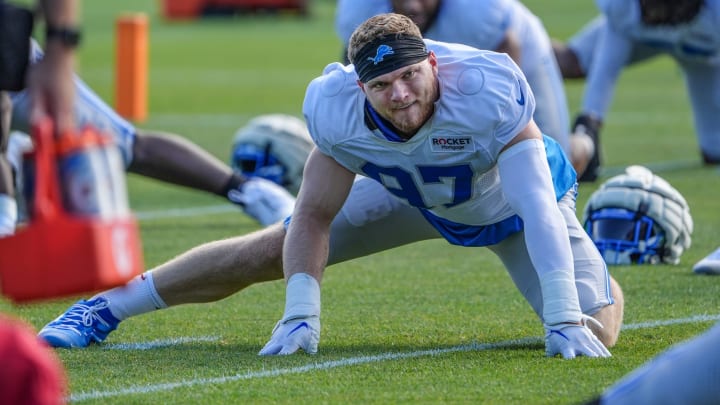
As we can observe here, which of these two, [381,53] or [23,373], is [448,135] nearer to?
[381,53]

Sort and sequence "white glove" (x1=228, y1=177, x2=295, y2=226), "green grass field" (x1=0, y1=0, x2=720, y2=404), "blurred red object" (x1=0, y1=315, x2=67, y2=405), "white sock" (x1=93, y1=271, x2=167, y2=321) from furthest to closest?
1. "white glove" (x1=228, y1=177, x2=295, y2=226)
2. "white sock" (x1=93, y1=271, x2=167, y2=321)
3. "green grass field" (x1=0, y1=0, x2=720, y2=404)
4. "blurred red object" (x1=0, y1=315, x2=67, y2=405)

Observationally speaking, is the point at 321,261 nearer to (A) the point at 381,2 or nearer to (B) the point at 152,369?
(B) the point at 152,369

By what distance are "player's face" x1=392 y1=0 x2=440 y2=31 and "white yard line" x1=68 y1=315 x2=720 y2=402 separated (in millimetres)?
2603

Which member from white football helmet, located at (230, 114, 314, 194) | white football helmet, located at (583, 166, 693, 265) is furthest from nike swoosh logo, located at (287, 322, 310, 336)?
white football helmet, located at (230, 114, 314, 194)

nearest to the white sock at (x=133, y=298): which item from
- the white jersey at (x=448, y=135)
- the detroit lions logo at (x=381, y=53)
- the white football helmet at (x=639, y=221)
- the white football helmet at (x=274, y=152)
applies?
the white jersey at (x=448, y=135)

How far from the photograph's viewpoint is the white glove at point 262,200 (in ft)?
22.3

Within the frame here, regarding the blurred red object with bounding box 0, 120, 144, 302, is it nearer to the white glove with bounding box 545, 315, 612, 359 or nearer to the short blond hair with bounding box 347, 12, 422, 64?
the short blond hair with bounding box 347, 12, 422, 64

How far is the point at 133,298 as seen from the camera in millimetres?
4836

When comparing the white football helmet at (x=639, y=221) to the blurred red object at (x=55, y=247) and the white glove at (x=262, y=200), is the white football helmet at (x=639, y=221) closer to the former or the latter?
the white glove at (x=262, y=200)

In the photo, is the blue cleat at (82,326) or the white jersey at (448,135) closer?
the white jersey at (448,135)

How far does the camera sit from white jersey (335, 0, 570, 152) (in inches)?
290

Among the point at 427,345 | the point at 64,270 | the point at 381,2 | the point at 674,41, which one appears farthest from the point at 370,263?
the point at 64,270

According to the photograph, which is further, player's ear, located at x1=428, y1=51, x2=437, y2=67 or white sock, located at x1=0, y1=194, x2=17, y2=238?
white sock, located at x1=0, y1=194, x2=17, y2=238

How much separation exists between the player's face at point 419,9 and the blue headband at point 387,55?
2.73 meters
